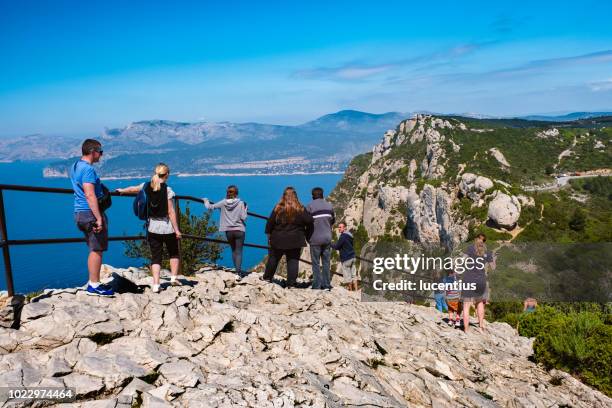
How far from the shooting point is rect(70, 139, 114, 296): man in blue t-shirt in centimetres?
596

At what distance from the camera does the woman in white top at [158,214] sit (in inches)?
268

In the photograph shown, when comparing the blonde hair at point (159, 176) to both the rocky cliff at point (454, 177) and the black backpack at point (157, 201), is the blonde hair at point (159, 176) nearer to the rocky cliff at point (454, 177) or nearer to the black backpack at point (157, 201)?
the black backpack at point (157, 201)

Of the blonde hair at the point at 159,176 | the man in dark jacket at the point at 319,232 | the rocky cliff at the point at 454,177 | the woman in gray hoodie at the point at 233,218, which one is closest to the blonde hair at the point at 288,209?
the woman in gray hoodie at the point at 233,218

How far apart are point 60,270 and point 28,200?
467ft

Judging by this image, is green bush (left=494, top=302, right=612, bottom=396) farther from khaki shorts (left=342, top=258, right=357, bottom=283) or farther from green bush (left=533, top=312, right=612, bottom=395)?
khaki shorts (left=342, top=258, right=357, bottom=283)

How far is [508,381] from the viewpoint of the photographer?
7367 millimetres

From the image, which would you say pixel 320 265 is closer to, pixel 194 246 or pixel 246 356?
pixel 246 356

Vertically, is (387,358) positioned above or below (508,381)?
above

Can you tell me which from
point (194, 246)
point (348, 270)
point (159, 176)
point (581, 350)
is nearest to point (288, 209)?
point (159, 176)

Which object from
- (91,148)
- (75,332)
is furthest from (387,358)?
(91,148)

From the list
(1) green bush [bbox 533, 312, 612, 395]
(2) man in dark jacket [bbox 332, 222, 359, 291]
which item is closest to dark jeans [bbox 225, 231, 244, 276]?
(2) man in dark jacket [bbox 332, 222, 359, 291]

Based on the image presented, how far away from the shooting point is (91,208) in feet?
19.7

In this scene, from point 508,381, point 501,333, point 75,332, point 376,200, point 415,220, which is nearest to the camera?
point 75,332

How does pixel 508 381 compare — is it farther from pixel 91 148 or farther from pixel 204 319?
pixel 91 148
